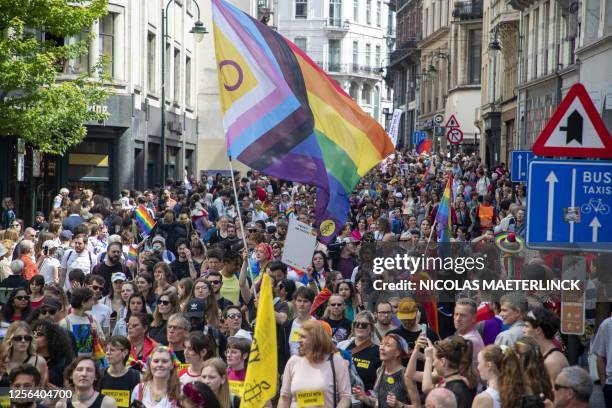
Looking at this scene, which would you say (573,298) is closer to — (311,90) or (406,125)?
(311,90)

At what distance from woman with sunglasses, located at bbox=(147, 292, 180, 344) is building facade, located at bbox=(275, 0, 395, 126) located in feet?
347

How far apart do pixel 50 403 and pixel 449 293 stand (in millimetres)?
2895

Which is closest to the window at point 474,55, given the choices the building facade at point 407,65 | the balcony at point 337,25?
the building facade at point 407,65

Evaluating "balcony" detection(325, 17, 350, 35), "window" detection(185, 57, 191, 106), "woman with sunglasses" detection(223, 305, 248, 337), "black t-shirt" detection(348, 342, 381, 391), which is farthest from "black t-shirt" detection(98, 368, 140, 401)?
"balcony" detection(325, 17, 350, 35)

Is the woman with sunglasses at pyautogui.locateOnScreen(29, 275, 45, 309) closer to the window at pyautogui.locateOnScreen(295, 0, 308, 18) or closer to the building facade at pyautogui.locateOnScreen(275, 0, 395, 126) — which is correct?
the building facade at pyautogui.locateOnScreen(275, 0, 395, 126)

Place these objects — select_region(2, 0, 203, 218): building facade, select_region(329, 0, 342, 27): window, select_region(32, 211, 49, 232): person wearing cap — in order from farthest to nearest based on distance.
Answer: select_region(329, 0, 342, 27): window → select_region(2, 0, 203, 218): building facade → select_region(32, 211, 49, 232): person wearing cap

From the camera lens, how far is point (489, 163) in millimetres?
58594

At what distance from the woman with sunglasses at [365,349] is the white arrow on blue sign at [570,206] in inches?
104

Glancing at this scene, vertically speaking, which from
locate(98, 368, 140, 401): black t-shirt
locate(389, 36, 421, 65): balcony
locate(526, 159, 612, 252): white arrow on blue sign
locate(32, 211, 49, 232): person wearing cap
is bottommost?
locate(98, 368, 140, 401): black t-shirt

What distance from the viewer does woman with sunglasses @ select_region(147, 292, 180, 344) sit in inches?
438

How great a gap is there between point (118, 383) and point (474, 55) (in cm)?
6254

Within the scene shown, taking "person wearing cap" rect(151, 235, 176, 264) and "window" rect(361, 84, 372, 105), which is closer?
"person wearing cap" rect(151, 235, 176, 264)

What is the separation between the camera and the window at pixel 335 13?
120250 millimetres

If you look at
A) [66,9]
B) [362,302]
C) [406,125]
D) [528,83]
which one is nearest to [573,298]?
[362,302]
